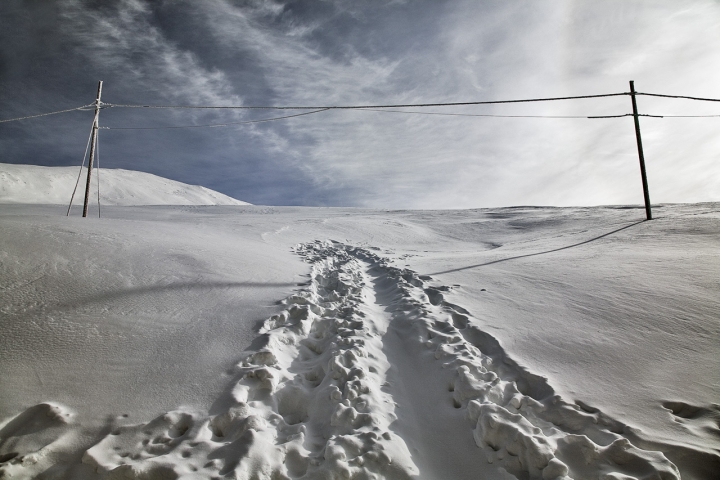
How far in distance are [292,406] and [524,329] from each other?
2.49 meters

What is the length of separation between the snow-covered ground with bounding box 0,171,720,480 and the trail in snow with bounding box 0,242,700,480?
0.04 ft

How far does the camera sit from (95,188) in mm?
38312

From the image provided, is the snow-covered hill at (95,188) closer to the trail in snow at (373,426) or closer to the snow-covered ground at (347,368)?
the snow-covered ground at (347,368)

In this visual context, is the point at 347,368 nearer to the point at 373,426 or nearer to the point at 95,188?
the point at 373,426

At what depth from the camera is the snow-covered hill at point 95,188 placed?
33.0 meters

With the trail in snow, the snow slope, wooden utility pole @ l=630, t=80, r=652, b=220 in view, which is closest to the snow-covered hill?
the snow slope

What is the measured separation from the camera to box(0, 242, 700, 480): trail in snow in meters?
1.77

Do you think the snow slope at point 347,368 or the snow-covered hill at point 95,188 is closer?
the snow slope at point 347,368

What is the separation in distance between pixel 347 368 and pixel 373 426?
72 cm

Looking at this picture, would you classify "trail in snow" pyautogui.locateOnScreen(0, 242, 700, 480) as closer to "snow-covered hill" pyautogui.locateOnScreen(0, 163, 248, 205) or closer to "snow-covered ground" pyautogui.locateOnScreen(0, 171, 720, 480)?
"snow-covered ground" pyautogui.locateOnScreen(0, 171, 720, 480)

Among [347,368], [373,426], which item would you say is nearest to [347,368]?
[347,368]

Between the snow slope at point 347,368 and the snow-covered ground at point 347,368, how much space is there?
0.05 ft

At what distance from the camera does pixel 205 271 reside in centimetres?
484

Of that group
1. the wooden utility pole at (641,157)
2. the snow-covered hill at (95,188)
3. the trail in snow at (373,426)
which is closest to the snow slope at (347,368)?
the trail in snow at (373,426)
